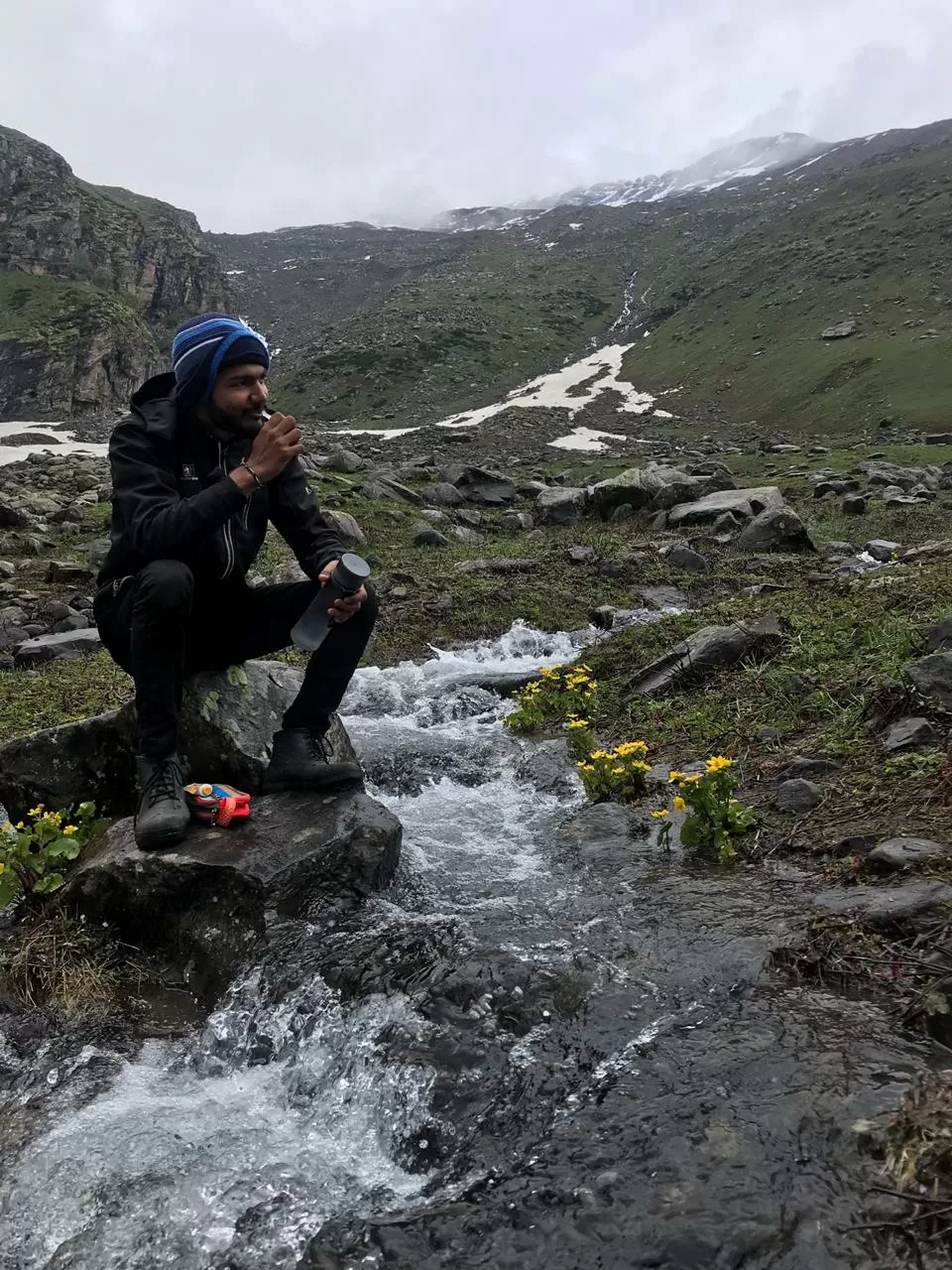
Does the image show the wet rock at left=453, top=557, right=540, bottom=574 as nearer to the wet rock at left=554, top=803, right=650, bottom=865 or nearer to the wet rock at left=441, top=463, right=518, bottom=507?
the wet rock at left=441, top=463, right=518, bottom=507

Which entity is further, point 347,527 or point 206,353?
point 347,527

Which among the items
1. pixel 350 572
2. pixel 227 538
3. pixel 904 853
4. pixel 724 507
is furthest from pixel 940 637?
pixel 724 507

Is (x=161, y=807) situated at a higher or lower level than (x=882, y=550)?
lower

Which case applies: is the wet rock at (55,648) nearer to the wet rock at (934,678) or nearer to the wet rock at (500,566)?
the wet rock at (500,566)

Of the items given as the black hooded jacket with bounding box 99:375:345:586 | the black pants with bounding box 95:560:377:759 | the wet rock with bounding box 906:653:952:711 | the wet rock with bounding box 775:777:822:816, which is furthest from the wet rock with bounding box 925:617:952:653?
the black hooded jacket with bounding box 99:375:345:586

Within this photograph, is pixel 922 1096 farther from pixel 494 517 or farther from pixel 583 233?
pixel 583 233

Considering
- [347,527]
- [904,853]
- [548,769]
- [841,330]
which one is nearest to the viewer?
[904,853]

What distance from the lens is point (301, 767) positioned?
17.5 feet

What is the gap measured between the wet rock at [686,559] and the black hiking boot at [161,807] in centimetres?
1257

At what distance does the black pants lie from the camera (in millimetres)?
4645

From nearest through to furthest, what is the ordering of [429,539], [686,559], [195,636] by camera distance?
[195,636] → [686,559] → [429,539]

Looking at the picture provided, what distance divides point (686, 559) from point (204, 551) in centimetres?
1282

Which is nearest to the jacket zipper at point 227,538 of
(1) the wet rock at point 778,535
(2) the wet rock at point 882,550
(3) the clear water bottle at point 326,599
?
(3) the clear water bottle at point 326,599

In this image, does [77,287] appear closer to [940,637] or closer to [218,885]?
[940,637]
